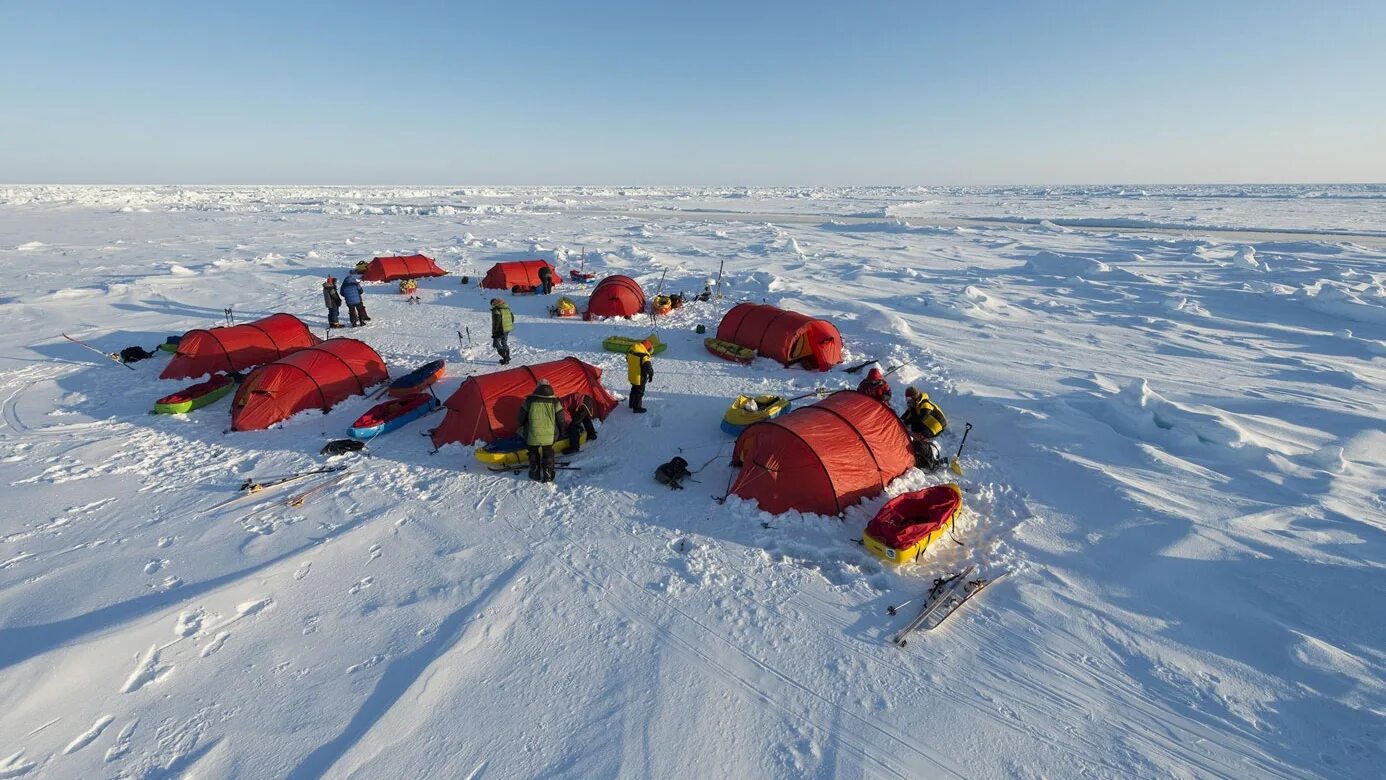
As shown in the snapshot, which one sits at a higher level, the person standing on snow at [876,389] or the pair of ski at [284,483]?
the person standing on snow at [876,389]

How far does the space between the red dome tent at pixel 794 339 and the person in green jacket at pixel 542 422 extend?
6.77m

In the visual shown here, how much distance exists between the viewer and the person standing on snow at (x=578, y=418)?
960cm

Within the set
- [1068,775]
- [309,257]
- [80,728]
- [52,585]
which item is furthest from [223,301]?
[1068,775]

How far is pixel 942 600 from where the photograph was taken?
632cm

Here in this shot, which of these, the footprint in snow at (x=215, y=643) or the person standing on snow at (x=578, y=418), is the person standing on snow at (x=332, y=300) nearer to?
the person standing on snow at (x=578, y=418)

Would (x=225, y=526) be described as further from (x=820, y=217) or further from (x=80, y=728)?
(x=820, y=217)

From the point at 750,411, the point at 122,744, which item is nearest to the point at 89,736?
the point at 122,744

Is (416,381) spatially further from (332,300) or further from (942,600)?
(942,600)

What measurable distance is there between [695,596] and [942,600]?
2736 mm

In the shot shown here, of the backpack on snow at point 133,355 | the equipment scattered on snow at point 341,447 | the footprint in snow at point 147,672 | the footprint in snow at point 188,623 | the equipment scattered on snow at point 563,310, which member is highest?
the equipment scattered on snow at point 563,310

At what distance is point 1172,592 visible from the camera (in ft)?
21.3

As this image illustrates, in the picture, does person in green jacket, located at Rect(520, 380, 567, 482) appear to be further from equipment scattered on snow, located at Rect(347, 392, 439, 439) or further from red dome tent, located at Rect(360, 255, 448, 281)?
red dome tent, located at Rect(360, 255, 448, 281)

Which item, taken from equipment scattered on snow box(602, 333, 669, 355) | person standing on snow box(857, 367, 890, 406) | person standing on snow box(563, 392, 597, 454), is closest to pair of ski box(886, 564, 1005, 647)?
person standing on snow box(857, 367, 890, 406)

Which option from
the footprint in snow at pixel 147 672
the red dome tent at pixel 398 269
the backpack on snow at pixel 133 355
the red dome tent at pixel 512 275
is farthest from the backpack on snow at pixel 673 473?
the red dome tent at pixel 398 269
